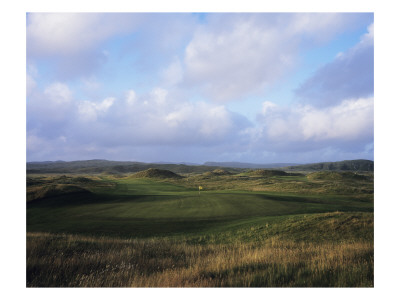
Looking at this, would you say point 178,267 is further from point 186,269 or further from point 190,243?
point 190,243

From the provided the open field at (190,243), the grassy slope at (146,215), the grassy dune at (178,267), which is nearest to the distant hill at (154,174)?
the open field at (190,243)

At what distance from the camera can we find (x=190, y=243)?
10664 mm

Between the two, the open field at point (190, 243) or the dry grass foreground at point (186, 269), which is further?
the open field at point (190, 243)

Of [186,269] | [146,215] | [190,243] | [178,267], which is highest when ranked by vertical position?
[186,269]

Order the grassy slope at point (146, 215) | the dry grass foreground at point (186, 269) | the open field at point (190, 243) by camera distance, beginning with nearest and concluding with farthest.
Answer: the dry grass foreground at point (186, 269), the open field at point (190, 243), the grassy slope at point (146, 215)

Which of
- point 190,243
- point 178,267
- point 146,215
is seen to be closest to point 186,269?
point 178,267

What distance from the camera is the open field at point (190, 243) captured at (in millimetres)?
5262

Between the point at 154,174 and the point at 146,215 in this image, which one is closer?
the point at 146,215

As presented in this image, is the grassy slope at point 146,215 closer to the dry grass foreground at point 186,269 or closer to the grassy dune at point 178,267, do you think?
the grassy dune at point 178,267

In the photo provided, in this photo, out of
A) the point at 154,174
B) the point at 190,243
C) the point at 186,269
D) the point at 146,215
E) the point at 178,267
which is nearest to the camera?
the point at 186,269

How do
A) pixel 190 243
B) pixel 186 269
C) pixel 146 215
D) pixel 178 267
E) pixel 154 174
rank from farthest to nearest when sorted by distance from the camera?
pixel 154 174
pixel 146 215
pixel 190 243
pixel 178 267
pixel 186 269
